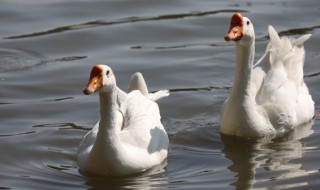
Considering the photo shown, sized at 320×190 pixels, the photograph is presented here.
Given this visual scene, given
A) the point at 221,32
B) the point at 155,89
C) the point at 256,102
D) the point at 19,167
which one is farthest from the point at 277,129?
the point at 221,32

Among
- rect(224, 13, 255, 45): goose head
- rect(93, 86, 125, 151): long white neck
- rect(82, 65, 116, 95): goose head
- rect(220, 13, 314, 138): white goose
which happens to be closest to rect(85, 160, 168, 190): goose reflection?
rect(93, 86, 125, 151): long white neck

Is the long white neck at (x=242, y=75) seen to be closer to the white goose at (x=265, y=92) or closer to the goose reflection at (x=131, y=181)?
the white goose at (x=265, y=92)

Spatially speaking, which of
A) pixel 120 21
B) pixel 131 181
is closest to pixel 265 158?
pixel 131 181

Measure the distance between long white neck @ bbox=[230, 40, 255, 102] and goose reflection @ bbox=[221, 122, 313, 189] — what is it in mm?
517

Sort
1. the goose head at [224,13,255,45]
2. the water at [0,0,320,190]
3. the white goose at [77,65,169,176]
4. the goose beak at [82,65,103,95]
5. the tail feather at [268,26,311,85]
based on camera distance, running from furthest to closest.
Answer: the tail feather at [268,26,311,85], the goose head at [224,13,255,45], the water at [0,0,320,190], the white goose at [77,65,169,176], the goose beak at [82,65,103,95]

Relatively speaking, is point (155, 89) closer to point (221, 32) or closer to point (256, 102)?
point (256, 102)

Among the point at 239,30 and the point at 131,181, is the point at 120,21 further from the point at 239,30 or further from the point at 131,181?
the point at 131,181

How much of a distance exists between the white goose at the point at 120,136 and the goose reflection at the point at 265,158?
2.76ft

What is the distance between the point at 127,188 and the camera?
8.77m

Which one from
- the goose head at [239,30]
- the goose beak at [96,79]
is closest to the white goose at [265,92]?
the goose head at [239,30]

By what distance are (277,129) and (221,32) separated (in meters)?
4.09

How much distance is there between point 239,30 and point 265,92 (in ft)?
3.92

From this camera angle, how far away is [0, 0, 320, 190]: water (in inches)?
359

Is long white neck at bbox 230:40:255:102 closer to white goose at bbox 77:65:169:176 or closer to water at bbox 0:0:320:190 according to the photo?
water at bbox 0:0:320:190
